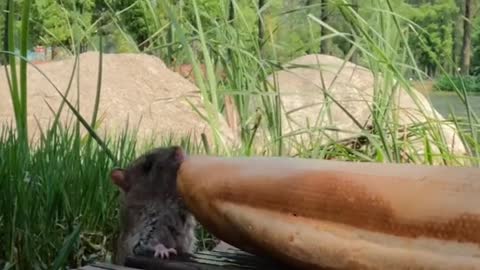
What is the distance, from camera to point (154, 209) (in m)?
1.24

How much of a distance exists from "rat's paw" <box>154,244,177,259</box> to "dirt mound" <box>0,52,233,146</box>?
2.06 metres

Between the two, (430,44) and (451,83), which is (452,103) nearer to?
(430,44)

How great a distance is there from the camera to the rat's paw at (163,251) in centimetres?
117

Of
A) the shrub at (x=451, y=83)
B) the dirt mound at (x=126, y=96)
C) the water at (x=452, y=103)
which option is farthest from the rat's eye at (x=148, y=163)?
the dirt mound at (x=126, y=96)

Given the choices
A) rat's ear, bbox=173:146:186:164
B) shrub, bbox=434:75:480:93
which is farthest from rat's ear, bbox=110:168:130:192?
shrub, bbox=434:75:480:93

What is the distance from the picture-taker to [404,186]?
907mm

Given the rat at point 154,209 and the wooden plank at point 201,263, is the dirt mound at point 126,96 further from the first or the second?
the wooden plank at point 201,263

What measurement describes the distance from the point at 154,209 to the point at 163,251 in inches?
3.5

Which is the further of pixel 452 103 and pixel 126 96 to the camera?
pixel 126 96

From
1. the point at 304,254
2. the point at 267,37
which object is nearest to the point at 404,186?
the point at 304,254

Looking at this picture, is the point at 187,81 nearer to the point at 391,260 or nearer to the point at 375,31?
the point at 375,31

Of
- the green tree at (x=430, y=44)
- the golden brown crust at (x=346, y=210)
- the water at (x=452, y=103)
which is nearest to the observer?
the golden brown crust at (x=346, y=210)

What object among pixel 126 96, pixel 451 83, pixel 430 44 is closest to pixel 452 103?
pixel 430 44

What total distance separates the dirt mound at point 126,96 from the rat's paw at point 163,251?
2056 mm
